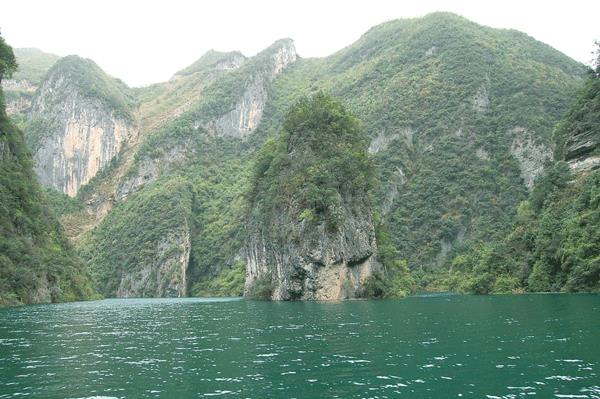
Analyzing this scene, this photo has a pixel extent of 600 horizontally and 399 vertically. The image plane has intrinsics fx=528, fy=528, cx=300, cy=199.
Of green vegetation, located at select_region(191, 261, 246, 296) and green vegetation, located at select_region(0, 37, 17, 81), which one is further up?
green vegetation, located at select_region(0, 37, 17, 81)

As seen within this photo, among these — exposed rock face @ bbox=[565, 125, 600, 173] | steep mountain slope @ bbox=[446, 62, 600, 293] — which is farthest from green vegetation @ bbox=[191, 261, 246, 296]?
exposed rock face @ bbox=[565, 125, 600, 173]

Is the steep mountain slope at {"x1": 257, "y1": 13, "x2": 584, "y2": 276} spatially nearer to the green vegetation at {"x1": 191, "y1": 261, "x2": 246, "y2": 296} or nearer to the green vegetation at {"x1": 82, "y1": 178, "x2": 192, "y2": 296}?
the green vegetation at {"x1": 191, "y1": 261, "x2": 246, "y2": 296}

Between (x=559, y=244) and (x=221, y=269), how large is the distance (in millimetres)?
104640

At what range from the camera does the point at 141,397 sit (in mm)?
15000

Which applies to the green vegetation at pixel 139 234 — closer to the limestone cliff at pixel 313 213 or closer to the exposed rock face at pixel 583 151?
the limestone cliff at pixel 313 213

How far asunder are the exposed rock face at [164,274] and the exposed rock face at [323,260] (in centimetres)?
7307

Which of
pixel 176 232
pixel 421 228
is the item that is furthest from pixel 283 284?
pixel 176 232

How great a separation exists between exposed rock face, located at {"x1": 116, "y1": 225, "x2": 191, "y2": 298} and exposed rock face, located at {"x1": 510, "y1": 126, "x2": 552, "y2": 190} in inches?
3944

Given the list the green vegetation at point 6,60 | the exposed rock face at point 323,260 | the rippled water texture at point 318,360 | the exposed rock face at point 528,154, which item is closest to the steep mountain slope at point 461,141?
the exposed rock face at point 528,154

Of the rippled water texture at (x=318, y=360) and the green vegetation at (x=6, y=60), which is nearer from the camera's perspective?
the rippled water texture at (x=318, y=360)

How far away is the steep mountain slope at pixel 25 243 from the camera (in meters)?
64.8

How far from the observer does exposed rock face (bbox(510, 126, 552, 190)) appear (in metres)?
147

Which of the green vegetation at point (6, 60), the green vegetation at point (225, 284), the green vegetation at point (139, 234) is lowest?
the green vegetation at point (225, 284)

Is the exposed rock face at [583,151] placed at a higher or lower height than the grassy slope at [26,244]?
higher
